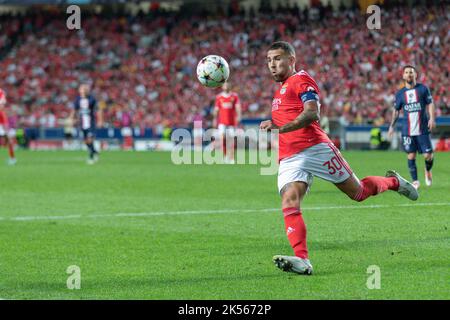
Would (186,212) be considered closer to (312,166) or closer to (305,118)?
(312,166)

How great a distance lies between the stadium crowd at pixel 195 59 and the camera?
39562mm

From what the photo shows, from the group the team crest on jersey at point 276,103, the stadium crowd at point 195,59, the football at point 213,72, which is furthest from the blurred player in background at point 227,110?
the team crest on jersey at point 276,103

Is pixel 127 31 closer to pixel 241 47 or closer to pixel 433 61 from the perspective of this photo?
pixel 241 47

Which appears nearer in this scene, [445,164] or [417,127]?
[417,127]

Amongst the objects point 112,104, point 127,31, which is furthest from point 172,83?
point 127,31

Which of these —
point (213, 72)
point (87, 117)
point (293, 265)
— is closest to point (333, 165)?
point (293, 265)

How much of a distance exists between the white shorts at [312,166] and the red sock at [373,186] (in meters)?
0.50

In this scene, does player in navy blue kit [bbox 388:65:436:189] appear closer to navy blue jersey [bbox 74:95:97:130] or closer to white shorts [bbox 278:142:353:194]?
white shorts [bbox 278:142:353:194]

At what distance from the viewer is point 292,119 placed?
9320 millimetres

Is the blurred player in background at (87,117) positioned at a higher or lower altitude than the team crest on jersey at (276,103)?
lower

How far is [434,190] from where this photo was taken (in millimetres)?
18062

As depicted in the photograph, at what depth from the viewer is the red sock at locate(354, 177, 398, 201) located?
32.3 ft

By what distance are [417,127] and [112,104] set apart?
1213 inches

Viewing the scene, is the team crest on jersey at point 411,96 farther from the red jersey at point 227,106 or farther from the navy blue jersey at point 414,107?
the red jersey at point 227,106
